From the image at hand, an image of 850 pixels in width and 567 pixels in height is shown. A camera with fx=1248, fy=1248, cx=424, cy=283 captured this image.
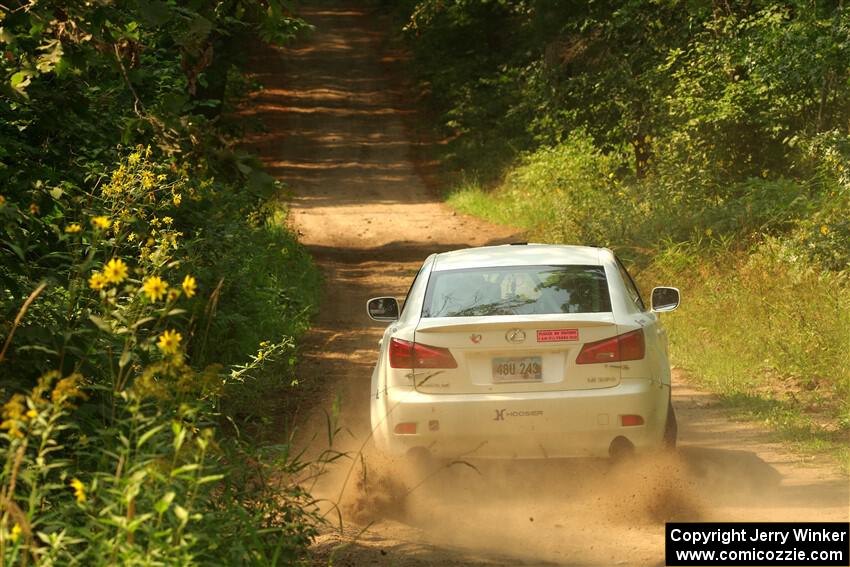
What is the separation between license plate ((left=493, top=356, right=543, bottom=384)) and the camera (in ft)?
25.9

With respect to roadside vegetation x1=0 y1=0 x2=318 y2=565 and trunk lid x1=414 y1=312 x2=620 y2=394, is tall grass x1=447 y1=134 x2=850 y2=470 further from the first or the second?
roadside vegetation x1=0 y1=0 x2=318 y2=565

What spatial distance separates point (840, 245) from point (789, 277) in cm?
74

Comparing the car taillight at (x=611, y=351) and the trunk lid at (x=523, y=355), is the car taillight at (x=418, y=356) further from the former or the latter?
the car taillight at (x=611, y=351)

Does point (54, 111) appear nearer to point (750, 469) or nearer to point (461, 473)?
point (461, 473)

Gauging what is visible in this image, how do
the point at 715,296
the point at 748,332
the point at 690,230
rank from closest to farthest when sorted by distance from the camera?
the point at 748,332 < the point at 715,296 < the point at 690,230

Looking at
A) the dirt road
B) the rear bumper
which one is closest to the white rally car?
the rear bumper

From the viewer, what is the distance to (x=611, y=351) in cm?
792

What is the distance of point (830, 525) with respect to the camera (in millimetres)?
7105

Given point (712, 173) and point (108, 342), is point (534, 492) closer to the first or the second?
point (108, 342)

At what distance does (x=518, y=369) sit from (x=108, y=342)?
105 inches

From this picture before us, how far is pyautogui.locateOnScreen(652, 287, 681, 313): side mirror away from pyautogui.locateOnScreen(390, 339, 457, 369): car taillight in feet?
6.60

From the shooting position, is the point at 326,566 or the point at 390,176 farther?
the point at 390,176

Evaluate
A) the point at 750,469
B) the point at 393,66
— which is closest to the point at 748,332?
the point at 750,469

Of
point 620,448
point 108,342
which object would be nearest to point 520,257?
point 620,448
